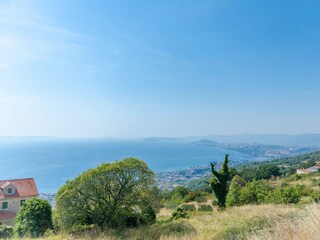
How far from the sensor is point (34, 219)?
532 inches

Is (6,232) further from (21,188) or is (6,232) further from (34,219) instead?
(21,188)

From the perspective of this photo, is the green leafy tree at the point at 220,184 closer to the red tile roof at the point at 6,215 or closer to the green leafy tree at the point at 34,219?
the green leafy tree at the point at 34,219

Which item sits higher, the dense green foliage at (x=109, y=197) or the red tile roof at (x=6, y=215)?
the dense green foliage at (x=109, y=197)

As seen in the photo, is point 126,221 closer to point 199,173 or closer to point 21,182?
point 21,182

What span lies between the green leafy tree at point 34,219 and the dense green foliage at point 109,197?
3.81 m

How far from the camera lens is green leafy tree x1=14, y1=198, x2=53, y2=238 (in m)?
13.2

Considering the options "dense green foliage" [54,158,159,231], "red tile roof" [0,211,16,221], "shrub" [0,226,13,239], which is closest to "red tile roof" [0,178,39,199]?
"red tile roof" [0,211,16,221]

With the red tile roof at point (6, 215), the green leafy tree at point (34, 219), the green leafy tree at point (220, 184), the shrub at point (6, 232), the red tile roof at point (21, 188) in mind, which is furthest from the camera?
the red tile roof at point (21, 188)

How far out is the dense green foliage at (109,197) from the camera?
10.1 meters

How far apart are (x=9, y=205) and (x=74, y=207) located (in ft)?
52.7

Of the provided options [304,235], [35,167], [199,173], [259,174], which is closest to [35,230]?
[304,235]

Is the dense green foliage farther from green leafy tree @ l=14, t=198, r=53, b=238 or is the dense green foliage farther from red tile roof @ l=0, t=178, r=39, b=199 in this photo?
red tile roof @ l=0, t=178, r=39, b=199

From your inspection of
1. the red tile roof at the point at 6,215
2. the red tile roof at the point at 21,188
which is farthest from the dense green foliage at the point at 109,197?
the red tile roof at the point at 21,188

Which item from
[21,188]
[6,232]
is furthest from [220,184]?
[21,188]
